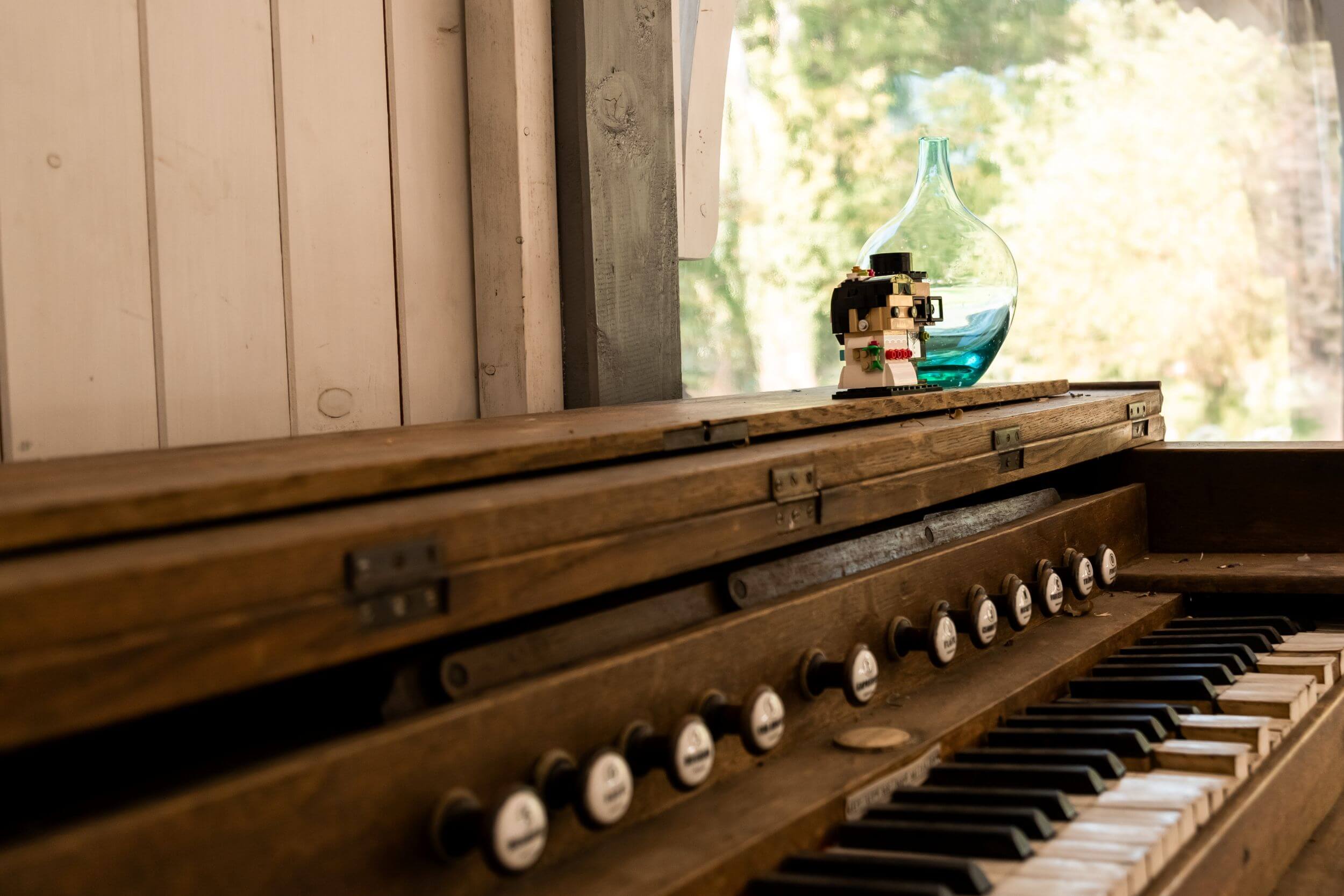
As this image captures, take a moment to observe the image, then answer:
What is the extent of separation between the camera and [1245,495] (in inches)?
81.4

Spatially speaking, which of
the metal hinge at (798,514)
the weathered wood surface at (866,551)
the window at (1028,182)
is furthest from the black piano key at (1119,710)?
the window at (1028,182)

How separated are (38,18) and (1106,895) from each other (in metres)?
1.12

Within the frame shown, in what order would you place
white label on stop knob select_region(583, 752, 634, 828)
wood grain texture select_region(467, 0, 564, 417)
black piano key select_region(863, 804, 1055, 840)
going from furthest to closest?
wood grain texture select_region(467, 0, 564, 417) < black piano key select_region(863, 804, 1055, 840) < white label on stop knob select_region(583, 752, 634, 828)

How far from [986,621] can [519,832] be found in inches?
28.2

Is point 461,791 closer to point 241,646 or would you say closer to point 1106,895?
point 241,646

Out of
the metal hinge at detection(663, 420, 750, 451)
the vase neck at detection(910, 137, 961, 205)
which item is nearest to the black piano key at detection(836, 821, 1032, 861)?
the metal hinge at detection(663, 420, 750, 451)

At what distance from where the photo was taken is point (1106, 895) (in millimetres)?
838

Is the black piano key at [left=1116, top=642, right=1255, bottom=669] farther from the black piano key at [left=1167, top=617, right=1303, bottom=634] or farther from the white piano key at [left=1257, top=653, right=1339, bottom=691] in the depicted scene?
the black piano key at [left=1167, top=617, right=1303, bottom=634]

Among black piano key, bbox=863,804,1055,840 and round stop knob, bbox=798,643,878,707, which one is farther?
round stop knob, bbox=798,643,878,707

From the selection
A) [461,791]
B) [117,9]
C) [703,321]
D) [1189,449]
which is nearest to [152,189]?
[117,9]

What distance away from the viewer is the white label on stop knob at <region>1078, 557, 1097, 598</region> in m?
1.66

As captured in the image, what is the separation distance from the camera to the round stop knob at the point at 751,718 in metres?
0.96

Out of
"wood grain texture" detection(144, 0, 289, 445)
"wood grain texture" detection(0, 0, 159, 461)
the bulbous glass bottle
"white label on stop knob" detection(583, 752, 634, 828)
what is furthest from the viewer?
the bulbous glass bottle

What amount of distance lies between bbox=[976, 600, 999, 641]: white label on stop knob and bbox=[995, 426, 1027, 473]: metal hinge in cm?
24
